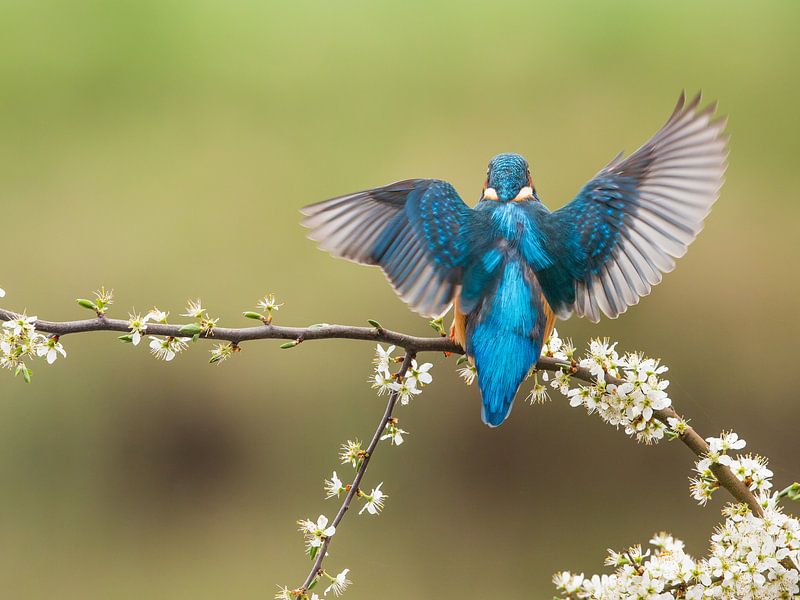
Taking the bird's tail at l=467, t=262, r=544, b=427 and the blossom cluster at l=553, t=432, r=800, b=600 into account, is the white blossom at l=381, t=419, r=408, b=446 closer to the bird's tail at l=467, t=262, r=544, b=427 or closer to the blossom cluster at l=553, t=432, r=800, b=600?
the bird's tail at l=467, t=262, r=544, b=427

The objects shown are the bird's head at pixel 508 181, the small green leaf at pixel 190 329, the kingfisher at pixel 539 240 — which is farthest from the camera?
the bird's head at pixel 508 181

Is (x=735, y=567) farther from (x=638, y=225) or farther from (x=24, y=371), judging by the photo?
(x=24, y=371)

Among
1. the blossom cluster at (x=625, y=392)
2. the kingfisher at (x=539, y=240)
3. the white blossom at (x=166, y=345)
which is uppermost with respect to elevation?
the kingfisher at (x=539, y=240)

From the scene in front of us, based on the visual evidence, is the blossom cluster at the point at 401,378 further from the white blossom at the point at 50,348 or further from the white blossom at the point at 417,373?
the white blossom at the point at 50,348

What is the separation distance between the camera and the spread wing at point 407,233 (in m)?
1.14

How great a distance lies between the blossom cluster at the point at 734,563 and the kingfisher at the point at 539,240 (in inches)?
10.0

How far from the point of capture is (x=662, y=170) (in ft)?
3.75

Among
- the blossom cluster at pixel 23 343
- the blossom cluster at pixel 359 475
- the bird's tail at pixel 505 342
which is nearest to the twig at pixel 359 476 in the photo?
the blossom cluster at pixel 359 475

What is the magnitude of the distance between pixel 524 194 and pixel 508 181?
0.10 feet

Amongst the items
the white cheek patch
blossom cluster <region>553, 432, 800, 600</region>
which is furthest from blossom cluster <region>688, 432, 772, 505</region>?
the white cheek patch

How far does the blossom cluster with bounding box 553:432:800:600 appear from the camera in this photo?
849mm

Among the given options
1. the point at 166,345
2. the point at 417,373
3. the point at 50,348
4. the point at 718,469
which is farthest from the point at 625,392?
the point at 50,348

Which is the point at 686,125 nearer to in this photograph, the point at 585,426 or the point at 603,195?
the point at 603,195

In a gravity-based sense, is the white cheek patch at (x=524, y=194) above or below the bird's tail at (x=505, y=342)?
above
